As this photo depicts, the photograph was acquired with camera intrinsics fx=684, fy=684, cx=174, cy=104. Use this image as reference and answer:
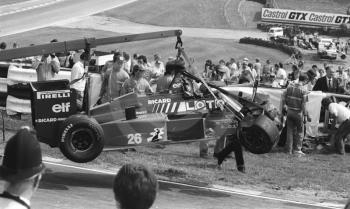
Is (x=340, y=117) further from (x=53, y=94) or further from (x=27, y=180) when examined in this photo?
(x=27, y=180)

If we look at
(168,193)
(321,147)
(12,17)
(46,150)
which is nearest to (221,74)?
(321,147)

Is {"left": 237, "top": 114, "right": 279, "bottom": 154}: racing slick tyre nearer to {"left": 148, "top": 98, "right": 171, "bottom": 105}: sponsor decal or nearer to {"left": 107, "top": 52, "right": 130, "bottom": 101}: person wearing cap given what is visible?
{"left": 148, "top": 98, "right": 171, "bottom": 105}: sponsor decal

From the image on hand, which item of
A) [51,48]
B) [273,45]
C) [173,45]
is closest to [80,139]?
[51,48]

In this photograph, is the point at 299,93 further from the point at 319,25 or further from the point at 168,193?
the point at 319,25

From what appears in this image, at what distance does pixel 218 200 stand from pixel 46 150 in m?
4.06

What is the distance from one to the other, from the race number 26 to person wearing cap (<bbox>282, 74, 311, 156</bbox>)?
444 cm

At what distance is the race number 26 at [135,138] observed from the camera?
35.3 ft

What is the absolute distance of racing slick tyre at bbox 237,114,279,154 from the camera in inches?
402

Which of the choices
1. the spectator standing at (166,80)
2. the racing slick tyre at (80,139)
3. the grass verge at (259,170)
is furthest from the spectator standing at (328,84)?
the racing slick tyre at (80,139)

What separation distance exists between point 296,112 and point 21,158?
1118cm

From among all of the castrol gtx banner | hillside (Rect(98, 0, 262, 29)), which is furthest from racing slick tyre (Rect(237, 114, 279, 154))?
the castrol gtx banner

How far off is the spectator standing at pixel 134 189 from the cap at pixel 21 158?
0.44 m

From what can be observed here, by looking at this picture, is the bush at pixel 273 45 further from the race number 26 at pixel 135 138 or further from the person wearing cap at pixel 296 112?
the race number 26 at pixel 135 138

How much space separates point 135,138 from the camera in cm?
1077
